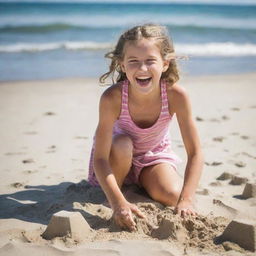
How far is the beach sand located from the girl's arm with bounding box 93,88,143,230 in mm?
88

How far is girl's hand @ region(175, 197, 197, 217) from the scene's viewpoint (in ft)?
8.58

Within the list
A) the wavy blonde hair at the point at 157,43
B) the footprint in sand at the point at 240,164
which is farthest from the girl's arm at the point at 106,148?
the footprint in sand at the point at 240,164

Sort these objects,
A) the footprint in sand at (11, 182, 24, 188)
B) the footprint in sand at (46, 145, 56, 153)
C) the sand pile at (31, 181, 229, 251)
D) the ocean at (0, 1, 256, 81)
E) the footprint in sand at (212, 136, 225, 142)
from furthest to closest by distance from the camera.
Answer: the ocean at (0, 1, 256, 81) < the footprint in sand at (212, 136, 225, 142) < the footprint in sand at (46, 145, 56, 153) < the footprint in sand at (11, 182, 24, 188) < the sand pile at (31, 181, 229, 251)

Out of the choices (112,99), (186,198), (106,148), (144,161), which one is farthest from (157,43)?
(186,198)

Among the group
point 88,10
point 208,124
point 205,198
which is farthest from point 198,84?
point 88,10

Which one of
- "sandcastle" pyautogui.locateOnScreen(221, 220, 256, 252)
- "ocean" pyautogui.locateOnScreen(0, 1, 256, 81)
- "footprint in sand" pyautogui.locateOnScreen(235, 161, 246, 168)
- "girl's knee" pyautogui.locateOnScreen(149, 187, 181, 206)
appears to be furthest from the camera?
"ocean" pyautogui.locateOnScreen(0, 1, 256, 81)

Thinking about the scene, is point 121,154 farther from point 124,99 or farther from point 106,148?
point 124,99

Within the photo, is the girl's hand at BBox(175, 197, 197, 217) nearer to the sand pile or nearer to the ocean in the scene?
the sand pile

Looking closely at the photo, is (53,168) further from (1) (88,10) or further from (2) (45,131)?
(1) (88,10)

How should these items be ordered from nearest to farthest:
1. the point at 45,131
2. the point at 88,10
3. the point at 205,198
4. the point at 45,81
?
1. the point at 205,198
2. the point at 45,131
3. the point at 45,81
4. the point at 88,10

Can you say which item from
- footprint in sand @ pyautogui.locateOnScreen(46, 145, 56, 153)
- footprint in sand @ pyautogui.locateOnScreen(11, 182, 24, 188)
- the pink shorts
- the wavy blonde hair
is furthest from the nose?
footprint in sand @ pyautogui.locateOnScreen(46, 145, 56, 153)

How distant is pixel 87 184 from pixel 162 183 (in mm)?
665

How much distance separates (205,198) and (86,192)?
84 cm

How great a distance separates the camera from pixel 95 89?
6.86 m
